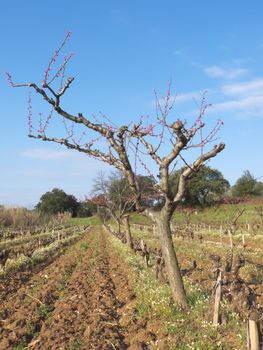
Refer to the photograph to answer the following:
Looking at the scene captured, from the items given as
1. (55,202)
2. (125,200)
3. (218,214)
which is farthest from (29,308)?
(55,202)

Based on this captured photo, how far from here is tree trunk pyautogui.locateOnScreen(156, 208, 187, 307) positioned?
31.7ft

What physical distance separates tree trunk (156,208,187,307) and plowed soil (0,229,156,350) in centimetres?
100

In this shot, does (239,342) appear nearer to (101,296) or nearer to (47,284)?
(101,296)

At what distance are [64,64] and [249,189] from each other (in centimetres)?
6846

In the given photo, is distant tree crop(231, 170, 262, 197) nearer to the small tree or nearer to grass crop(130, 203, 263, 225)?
grass crop(130, 203, 263, 225)

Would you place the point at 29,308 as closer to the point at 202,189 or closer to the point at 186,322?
the point at 186,322

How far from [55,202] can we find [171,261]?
320 ft

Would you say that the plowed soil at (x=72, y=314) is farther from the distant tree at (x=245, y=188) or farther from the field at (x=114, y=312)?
the distant tree at (x=245, y=188)

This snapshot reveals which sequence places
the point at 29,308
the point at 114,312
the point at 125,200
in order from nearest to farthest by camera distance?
the point at 114,312, the point at 29,308, the point at 125,200

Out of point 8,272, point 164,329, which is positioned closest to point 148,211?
point 164,329

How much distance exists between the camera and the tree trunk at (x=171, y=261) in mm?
9648

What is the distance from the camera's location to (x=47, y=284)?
50.3ft

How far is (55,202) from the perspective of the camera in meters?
105

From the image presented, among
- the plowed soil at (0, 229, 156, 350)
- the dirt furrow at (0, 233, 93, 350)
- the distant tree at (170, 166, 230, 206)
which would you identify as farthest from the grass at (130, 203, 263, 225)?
the plowed soil at (0, 229, 156, 350)
